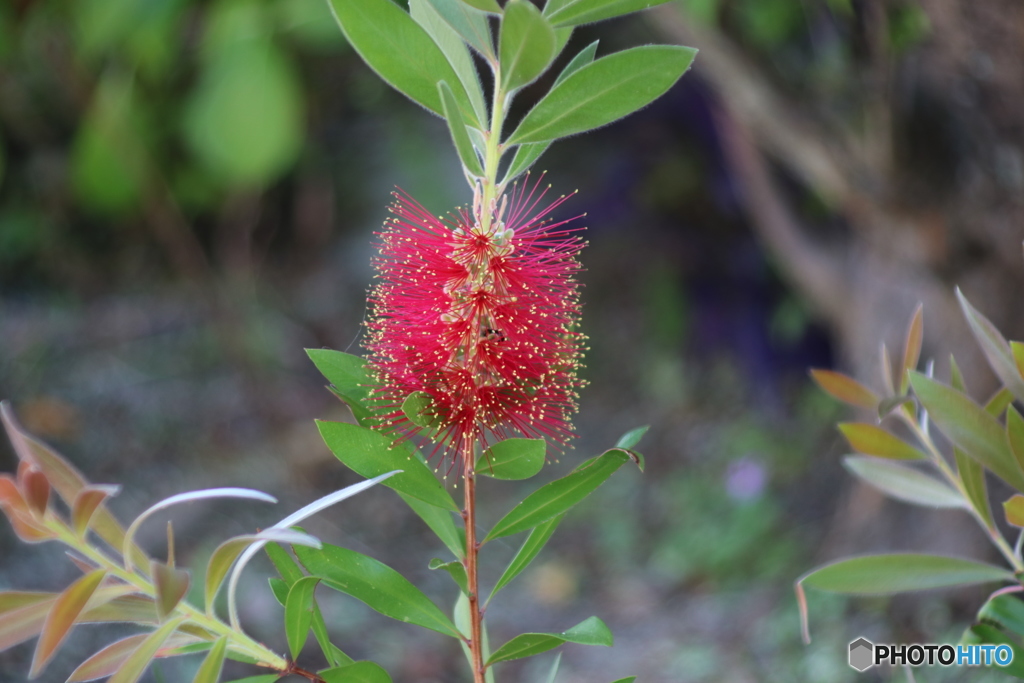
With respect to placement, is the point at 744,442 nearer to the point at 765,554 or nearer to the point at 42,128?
the point at 765,554

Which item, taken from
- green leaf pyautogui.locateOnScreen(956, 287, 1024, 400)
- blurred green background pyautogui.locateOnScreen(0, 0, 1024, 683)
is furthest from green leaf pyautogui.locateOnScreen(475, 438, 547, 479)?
blurred green background pyautogui.locateOnScreen(0, 0, 1024, 683)

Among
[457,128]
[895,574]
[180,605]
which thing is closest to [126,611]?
[180,605]

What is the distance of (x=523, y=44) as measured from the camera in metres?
0.32

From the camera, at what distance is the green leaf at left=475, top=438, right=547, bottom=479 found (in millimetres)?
371

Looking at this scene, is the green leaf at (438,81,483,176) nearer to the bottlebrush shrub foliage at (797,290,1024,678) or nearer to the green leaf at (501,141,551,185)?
the green leaf at (501,141,551,185)

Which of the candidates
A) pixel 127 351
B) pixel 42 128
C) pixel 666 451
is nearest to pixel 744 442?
pixel 666 451

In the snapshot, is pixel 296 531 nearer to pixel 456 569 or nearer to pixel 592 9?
pixel 456 569

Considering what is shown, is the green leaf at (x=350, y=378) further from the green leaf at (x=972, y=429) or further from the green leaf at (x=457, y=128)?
the green leaf at (x=972, y=429)

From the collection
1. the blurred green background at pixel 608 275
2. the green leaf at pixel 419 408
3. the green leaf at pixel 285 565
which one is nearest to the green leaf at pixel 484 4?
the green leaf at pixel 419 408

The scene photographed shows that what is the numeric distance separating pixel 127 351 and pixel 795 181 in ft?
6.04

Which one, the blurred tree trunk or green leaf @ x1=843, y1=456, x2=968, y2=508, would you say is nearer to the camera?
green leaf @ x1=843, y1=456, x2=968, y2=508

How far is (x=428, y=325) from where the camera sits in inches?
16.5

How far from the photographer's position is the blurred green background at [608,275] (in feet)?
4.03

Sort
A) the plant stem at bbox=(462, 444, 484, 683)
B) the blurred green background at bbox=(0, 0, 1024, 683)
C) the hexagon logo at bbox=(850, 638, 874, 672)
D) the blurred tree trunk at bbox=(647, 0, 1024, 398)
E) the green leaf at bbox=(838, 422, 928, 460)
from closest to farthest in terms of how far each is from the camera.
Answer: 1. the plant stem at bbox=(462, 444, 484, 683)
2. the green leaf at bbox=(838, 422, 928, 460)
3. the hexagon logo at bbox=(850, 638, 874, 672)
4. the blurred tree trunk at bbox=(647, 0, 1024, 398)
5. the blurred green background at bbox=(0, 0, 1024, 683)
